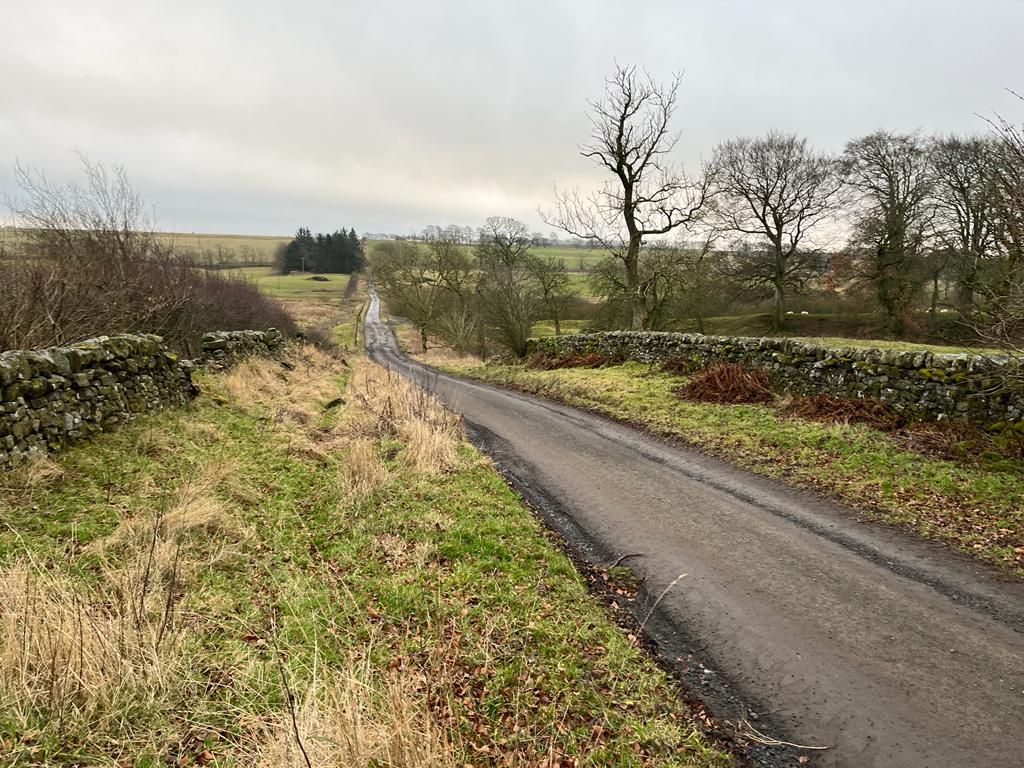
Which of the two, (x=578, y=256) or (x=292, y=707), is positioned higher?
(x=578, y=256)

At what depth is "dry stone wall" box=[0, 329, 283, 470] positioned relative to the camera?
5359 millimetres

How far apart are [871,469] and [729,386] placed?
4948 millimetres

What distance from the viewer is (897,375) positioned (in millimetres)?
9008

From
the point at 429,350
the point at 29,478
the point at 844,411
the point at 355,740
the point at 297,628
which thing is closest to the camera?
the point at 355,740

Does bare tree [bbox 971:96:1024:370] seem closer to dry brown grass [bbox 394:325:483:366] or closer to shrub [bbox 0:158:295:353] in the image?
shrub [bbox 0:158:295:353]

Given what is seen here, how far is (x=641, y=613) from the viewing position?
4.39 meters

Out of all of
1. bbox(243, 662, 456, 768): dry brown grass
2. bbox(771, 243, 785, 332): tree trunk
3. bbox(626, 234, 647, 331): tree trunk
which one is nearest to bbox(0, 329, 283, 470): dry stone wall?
bbox(243, 662, 456, 768): dry brown grass

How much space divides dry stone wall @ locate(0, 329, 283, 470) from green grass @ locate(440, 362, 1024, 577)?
960 centimetres

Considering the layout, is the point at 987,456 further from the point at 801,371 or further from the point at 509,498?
the point at 509,498

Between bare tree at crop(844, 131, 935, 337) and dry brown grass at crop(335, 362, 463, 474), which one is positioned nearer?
dry brown grass at crop(335, 362, 463, 474)

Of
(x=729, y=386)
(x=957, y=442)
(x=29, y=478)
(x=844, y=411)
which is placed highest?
(x=729, y=386)

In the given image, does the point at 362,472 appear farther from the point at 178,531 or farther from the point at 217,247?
the point at 217,247

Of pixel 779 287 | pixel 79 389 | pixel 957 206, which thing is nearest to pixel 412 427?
pixel 79 389

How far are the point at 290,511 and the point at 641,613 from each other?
410cm
